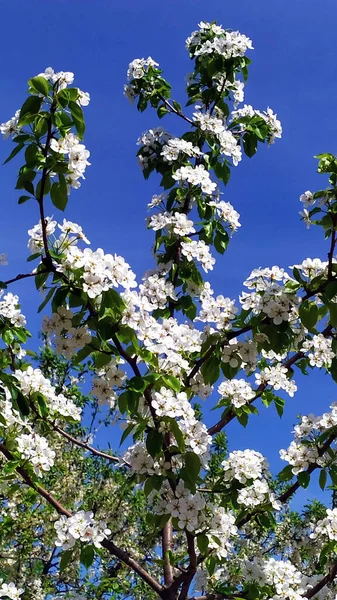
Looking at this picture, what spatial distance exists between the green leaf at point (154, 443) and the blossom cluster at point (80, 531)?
0.66m

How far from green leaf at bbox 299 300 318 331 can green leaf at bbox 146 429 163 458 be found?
955 mm

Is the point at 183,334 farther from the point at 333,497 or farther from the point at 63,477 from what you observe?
the point at 63,477

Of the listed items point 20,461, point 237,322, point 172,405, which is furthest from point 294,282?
point 20,461

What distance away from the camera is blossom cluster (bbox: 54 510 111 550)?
3336 millimetres

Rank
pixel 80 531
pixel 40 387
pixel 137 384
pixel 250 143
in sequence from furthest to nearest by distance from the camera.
Answer: 1. pixel 250 143
2. pixel 40 387
3. pixel 80 531
4. pixel 137 384

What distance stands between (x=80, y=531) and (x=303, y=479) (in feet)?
4.84

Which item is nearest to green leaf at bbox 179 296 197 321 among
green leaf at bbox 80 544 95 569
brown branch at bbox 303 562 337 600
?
green leaf at bbox 80 544 95 569

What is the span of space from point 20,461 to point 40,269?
115 centimetres

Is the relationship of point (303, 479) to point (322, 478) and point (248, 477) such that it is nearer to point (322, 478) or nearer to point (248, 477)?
point (322, 478)

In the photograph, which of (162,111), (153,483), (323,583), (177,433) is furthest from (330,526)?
(162,111)

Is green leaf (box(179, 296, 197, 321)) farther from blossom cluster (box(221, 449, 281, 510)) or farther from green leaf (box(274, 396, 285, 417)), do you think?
blossom cluster (box(221, 449, 281, 510))

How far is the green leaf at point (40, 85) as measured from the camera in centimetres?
277

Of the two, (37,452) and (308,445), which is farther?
(308,445)

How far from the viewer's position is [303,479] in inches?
157
